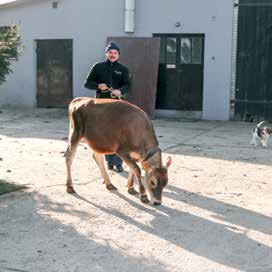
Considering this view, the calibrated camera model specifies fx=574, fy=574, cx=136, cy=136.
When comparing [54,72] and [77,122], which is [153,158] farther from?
[54,72]

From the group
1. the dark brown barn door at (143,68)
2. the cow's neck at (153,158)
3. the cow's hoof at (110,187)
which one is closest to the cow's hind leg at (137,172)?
the cow's neck at (153,158)

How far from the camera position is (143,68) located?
17.0 m

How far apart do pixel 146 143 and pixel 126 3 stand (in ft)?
35.8

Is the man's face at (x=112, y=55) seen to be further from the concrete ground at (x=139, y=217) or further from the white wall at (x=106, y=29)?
the white wall at (x=106, y=29)

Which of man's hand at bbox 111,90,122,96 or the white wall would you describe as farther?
the white wall

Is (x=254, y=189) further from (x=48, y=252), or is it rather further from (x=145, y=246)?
→ (x=48, y=252)

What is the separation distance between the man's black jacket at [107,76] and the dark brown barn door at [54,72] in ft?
33.7

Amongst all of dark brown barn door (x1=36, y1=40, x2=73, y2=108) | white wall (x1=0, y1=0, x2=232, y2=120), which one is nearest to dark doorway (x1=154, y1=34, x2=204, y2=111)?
white wall (x1=0, y1=0, x2=232, y2=120)

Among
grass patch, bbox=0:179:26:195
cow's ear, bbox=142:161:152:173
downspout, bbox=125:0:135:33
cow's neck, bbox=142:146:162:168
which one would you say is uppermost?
downspout, bbox=125:0:135:33

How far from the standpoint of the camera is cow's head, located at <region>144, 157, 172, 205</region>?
684 cm

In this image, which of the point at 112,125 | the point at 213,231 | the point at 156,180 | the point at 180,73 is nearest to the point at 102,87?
the point at 112,125

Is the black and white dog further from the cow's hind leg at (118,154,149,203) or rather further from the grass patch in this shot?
the grass patch

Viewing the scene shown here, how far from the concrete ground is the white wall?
19.1 ft

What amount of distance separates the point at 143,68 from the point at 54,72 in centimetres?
367
